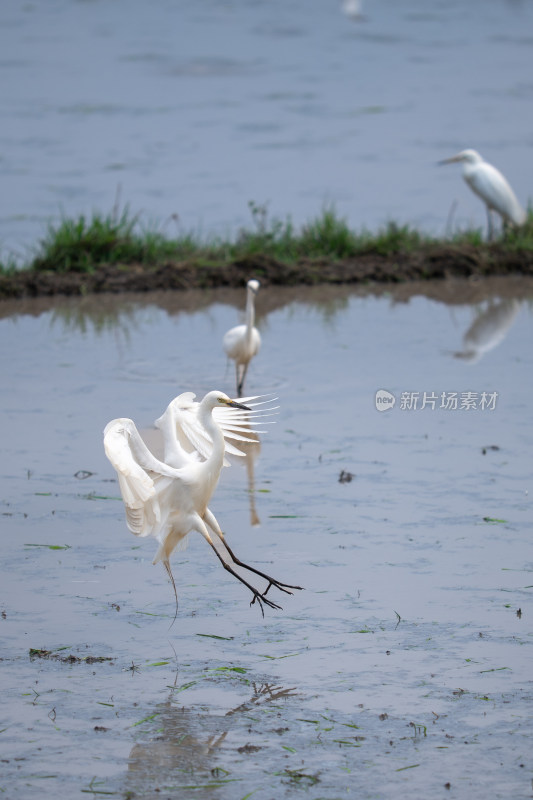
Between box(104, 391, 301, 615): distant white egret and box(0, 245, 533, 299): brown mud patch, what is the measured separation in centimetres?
687

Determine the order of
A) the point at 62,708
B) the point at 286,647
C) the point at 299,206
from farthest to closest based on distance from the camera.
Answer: the point at 299,206, the point at 286,647, the point at 62,708

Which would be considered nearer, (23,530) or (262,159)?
(23,530)

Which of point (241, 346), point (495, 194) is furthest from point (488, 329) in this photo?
point (495, 194)

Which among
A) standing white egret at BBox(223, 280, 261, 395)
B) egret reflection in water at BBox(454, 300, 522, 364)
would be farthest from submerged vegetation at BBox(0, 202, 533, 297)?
standing white egret at BBox(223, 280, 261, 395)

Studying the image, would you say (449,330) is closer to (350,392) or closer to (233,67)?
(350,392)

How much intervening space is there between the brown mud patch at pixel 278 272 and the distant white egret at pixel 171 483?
687 centimetres

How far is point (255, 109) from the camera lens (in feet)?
86.3

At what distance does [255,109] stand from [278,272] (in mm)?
14499

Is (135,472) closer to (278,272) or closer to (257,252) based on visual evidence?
(278,272)

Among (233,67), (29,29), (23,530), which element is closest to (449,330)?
(23,530)

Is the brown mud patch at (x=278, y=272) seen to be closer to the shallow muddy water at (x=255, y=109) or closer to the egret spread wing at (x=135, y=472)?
the shallow muddy water at (x=255, y=109)

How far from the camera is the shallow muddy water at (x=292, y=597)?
4.07 m

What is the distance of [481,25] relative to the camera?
117 feet

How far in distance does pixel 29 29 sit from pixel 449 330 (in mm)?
26780
